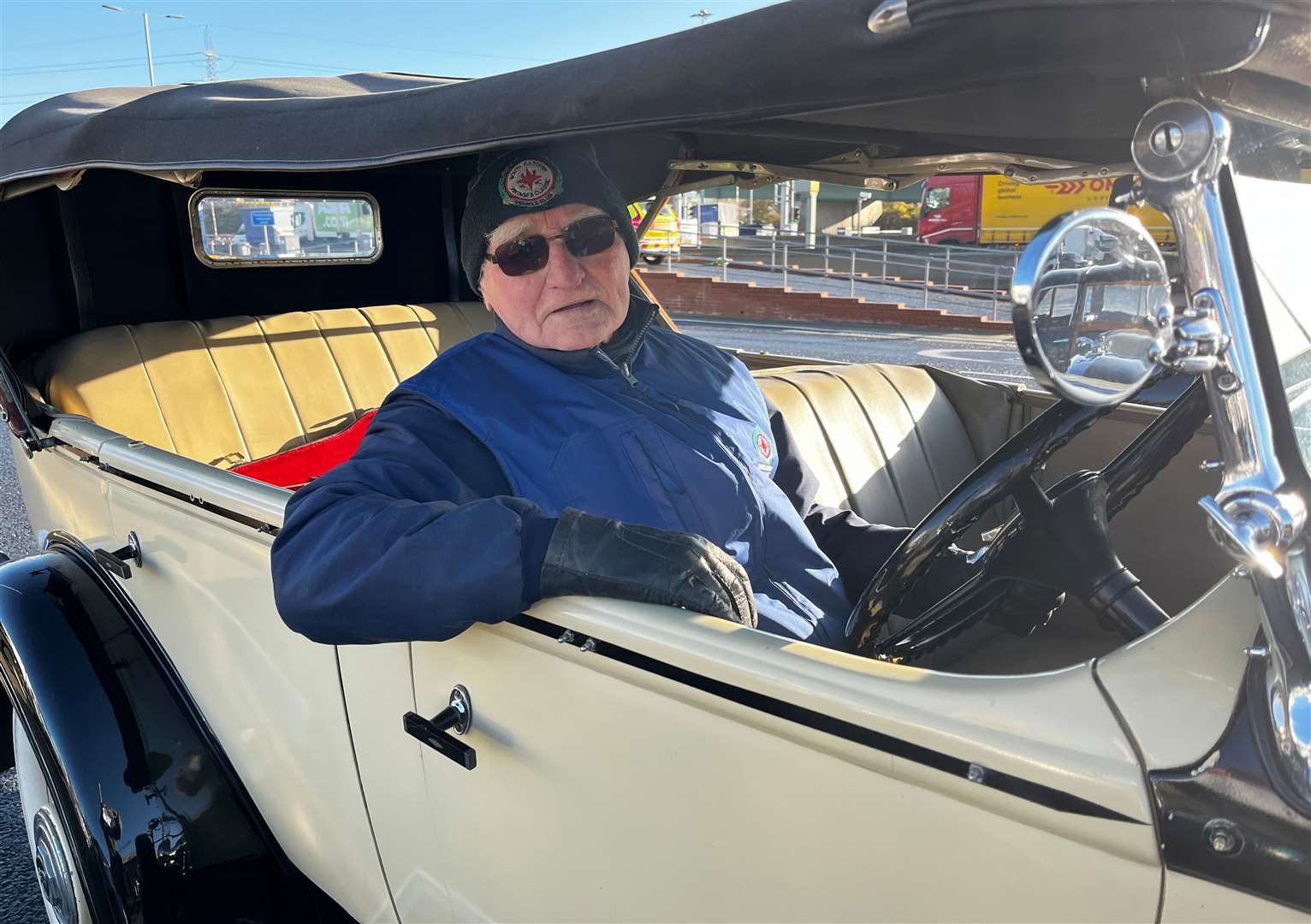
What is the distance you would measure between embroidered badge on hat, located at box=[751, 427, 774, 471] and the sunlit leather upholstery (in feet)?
1.50

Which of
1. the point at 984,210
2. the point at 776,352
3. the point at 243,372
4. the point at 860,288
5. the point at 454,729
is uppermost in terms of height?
the point at 984,210

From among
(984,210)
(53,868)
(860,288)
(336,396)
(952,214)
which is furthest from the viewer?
(952,214)

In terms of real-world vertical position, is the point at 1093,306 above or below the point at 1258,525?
above

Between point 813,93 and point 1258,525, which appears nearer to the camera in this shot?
point 1258,525

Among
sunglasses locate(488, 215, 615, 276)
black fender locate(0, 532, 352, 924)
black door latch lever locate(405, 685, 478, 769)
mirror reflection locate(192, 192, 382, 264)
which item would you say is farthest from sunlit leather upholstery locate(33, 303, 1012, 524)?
black door latch lever locate(405, 685, 478, 769)

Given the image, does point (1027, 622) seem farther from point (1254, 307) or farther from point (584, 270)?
point (584, 270)

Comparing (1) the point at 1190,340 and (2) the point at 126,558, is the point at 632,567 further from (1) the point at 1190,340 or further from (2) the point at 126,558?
(2) the point at 126,558

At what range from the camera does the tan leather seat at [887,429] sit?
7.55ft

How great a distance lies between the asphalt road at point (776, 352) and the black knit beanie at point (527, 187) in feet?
5.81

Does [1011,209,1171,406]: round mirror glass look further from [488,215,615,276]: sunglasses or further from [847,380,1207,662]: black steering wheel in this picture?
[488,215,615,276]: sunglasses

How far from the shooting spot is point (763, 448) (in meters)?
1.77

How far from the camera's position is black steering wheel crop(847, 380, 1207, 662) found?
114 cm

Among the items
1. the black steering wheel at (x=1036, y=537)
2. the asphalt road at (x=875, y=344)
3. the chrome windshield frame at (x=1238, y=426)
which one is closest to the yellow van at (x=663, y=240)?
the asphalt road at (x=875, y=344)

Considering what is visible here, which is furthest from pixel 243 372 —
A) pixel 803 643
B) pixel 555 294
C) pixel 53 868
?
pixel 803 643
